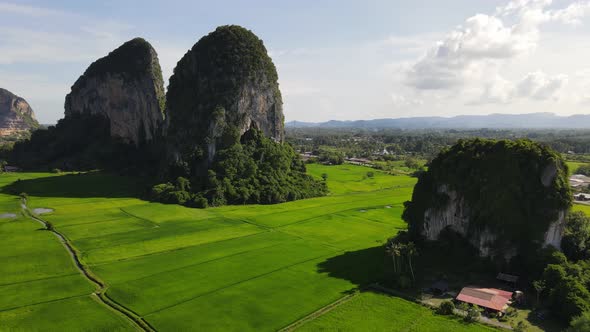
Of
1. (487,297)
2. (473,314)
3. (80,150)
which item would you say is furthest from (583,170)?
(80,150)

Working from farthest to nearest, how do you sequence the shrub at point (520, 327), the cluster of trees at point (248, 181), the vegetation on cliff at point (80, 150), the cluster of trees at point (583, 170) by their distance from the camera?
1. the vegetation on cliff at point (80, 150)
2. the cluster of trees at point (583, 170)
3. the cluster of trees at point (248, 181)
4. the shrub at point (520, 327)

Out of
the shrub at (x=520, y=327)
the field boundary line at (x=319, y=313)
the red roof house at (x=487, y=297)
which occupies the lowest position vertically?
the shrub at (x=520, y=327)

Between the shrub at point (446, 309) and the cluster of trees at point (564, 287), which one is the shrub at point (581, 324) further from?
the shrub at point (446, 309)

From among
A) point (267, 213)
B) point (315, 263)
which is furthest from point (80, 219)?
point (315, 263)

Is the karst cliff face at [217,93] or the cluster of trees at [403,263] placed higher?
the karst cliff face at [217,93]

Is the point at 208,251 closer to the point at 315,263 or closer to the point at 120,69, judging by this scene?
the point at 315,263

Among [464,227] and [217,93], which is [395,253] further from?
[217,93]

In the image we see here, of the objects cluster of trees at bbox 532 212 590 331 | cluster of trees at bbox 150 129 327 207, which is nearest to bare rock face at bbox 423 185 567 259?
cluster of trees at bbox 532 212 590 331

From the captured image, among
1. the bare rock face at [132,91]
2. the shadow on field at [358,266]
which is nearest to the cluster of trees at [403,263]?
the shadow on field at [358,266]
